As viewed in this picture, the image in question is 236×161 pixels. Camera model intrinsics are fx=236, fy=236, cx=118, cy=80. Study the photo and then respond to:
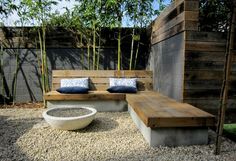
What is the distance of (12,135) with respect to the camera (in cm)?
284

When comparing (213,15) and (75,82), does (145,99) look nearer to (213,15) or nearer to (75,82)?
(75,82)

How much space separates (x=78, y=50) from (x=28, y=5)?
137 cm

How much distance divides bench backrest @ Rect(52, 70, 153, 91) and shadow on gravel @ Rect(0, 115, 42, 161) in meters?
1.27

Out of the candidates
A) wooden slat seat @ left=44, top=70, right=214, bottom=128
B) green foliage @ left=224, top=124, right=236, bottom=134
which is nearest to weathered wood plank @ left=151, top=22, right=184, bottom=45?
wooden slat seat @ left=44, top=70, right=214, bottom=128

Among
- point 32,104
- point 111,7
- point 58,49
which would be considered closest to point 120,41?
point 111,7

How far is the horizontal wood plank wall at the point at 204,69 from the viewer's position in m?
3.04

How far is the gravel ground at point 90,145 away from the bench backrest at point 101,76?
1.33m

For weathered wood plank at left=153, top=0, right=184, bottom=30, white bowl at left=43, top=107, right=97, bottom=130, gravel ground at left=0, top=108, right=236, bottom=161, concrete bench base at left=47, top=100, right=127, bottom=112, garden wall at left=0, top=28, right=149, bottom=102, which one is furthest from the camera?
garden wall at left=0, top=28, right=149, bottom=102

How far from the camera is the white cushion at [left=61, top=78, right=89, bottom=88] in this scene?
4.49 meters

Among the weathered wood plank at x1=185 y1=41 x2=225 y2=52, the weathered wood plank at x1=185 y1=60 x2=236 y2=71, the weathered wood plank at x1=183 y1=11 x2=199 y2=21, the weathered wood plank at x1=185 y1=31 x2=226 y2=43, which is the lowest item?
the weathered wood plank at x1=185 y1=60 x2=236 y2=71

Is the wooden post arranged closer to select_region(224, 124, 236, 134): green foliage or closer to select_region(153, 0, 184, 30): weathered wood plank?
select_region(224, 124, 236, 134): green foliage

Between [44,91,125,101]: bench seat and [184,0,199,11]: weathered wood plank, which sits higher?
[184,0,199,11]: weathered wood plank

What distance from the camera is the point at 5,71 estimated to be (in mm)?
5176

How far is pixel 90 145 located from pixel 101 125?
78 cm
